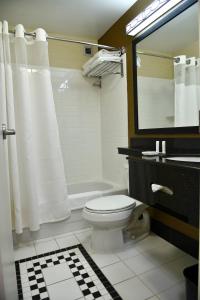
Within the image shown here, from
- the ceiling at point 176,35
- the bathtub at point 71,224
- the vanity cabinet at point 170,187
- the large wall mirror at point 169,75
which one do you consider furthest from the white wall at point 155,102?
the bathtub at point 71,224

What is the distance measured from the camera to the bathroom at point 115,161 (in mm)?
1356

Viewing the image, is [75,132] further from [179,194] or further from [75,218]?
[179,194]

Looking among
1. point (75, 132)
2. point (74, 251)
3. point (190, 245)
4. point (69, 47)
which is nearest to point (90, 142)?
point (75, 132)

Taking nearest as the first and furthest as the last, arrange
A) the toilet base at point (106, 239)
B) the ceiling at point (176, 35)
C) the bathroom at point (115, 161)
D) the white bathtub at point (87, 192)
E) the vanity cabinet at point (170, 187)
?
the vanity cabinet at point (170, 187) < the bathroom at point (115, 161) < the ceiling at point (176, 35) < the toilet base at point (106, 239) < the white bathtub at point (87, 192)

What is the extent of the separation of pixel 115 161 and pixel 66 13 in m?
1.70

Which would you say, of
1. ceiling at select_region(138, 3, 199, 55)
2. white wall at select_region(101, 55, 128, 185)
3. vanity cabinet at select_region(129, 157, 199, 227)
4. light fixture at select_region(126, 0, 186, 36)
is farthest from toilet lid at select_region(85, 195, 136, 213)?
light fixture at select_region(126, 0, 186, 36)

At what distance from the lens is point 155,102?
195 cm

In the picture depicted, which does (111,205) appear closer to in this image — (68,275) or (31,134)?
(68,275)

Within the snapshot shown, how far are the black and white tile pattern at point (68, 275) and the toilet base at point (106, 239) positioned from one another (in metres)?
0.12

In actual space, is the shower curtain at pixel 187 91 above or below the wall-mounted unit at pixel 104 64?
below

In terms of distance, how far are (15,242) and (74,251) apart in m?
0.55

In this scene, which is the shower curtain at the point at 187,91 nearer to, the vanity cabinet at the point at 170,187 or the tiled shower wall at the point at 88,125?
the vanity cabinet at the point at 170,187

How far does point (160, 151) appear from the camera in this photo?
1.76 meters

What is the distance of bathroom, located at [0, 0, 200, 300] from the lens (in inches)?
53.4
